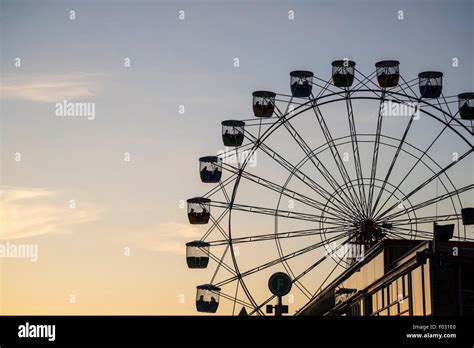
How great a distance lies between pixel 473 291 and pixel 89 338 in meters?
13.1

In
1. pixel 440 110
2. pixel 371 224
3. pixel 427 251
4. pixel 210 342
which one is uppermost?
pixel 440 110

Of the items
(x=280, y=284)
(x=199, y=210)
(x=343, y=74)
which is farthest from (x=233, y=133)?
(x=280, y=284)

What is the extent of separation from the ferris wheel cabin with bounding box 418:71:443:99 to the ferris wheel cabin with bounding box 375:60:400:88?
1112 mm

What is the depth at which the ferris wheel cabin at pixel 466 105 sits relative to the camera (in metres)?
43.8

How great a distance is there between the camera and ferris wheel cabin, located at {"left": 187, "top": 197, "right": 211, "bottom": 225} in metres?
45.4

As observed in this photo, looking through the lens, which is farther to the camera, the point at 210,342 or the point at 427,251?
the point at 427,251

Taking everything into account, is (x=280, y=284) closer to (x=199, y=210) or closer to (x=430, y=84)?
(x=199, y=210)

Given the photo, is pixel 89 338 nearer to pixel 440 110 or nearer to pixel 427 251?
pixel 427 251

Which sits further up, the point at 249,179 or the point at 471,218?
the point at 249,179

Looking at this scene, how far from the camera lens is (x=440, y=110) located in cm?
4275

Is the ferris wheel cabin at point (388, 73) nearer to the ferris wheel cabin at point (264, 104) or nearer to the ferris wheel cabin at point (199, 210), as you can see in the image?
the ferris wheel cabin at point (264, 104)

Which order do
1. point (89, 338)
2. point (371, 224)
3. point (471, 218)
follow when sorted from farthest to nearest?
point (371, 224)
point (471, 218)
point (89, 338)

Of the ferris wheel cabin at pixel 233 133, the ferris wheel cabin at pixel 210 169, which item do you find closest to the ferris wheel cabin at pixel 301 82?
the ferris wheel cabin at pixel 233 133

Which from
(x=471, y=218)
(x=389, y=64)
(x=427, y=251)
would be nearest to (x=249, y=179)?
(x=389, y=64)
